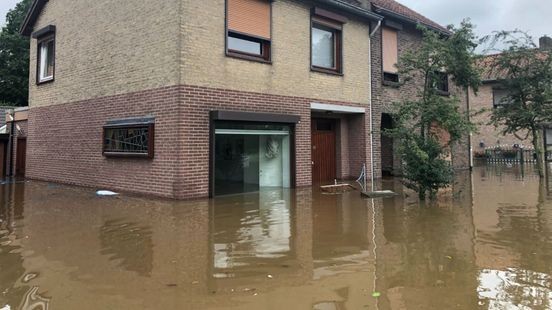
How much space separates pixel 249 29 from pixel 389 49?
668 cm

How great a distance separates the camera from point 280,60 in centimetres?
1207

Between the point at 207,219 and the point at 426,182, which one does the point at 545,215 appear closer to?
the point at 426,182

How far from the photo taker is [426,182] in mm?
9523

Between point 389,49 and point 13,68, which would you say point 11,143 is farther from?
point 389,49

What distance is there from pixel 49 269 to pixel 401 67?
919 cm

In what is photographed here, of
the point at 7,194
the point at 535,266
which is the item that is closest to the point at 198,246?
the point at 535,266

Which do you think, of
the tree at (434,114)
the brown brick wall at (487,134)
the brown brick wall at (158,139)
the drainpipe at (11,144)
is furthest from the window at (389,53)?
the drainpipe at (11,144)

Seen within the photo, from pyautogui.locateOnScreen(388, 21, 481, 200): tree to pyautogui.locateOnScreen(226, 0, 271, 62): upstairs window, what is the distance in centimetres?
372

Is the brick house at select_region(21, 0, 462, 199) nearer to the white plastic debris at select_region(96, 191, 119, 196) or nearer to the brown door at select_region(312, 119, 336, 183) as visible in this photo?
the brown door at select_region(312, 119, 336, 183)

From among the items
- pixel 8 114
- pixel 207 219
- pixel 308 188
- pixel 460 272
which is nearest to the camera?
pixel 460 272

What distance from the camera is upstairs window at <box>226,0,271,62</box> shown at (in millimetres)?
10945

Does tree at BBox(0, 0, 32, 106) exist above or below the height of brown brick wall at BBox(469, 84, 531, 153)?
above

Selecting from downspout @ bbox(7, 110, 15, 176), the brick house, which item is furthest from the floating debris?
downspout @ bbox(7, 110, 15, 176)

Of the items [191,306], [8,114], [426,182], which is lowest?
[191,306]
